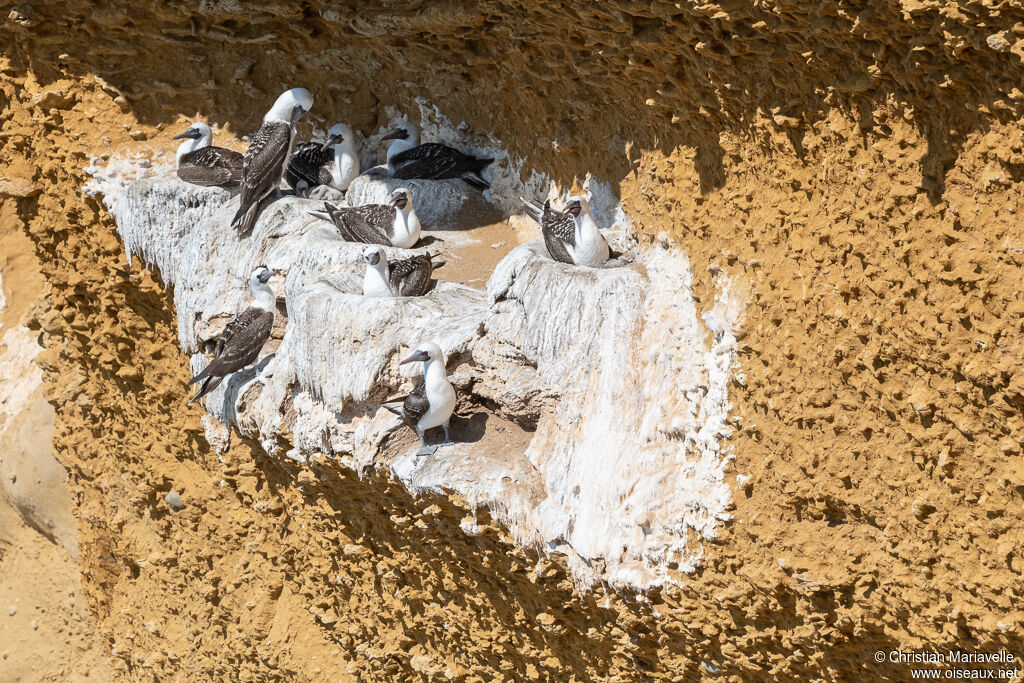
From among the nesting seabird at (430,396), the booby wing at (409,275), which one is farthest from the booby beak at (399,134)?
the nesting seabird at (430,396)

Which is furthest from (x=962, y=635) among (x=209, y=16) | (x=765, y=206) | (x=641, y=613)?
(x=209, y=16)

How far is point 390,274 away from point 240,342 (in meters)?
1.37

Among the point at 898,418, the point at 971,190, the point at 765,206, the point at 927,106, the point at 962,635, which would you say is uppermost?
the point at 927,106

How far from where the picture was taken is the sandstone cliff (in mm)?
4359

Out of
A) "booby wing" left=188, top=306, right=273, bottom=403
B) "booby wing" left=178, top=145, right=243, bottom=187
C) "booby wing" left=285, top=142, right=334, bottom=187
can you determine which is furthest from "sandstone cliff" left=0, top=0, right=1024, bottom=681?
"booby wing" left=178, top=145, right=243, bottom=187

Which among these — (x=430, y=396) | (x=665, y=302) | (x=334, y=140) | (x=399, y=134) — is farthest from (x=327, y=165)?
(x=665, y=302)

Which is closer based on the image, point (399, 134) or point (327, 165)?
point (399, 134)

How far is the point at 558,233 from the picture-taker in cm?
645

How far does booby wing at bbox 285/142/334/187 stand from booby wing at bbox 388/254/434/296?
2184mm

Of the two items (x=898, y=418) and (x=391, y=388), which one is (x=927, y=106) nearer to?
(x=898, y=418)

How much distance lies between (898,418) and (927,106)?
54.7 inches

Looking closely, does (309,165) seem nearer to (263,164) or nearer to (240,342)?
(263,164)

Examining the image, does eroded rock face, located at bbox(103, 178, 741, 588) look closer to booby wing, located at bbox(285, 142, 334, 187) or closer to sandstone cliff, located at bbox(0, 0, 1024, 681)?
sandstone cliff, located at bbox(0, 0, 1024, 681)

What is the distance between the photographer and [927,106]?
4.38m
